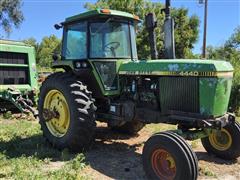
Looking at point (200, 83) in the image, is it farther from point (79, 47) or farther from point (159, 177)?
point (79, 47)

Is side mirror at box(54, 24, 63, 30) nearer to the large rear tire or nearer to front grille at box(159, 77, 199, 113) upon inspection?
the large rear tire

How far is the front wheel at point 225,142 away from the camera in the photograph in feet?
21.6

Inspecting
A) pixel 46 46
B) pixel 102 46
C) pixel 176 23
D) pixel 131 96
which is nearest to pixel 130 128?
pixel 131 96

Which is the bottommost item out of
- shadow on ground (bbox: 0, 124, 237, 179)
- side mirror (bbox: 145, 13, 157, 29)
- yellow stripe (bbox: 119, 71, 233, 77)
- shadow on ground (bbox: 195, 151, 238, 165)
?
shadow on ground (bbox: 195, 151, 238, 165)

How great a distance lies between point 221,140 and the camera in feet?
22.4

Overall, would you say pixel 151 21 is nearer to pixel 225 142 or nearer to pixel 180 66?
pixel 180 66

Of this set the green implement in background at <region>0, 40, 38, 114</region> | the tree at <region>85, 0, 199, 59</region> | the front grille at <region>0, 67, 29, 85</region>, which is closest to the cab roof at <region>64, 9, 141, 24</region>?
the green implement in background at <region>0, 40, 38, 114</region>

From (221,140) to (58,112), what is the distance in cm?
310

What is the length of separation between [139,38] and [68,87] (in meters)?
20.8

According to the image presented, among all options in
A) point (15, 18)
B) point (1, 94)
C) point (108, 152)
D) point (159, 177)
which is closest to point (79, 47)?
point (108, 152)

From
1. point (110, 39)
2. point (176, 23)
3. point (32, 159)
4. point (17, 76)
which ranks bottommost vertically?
point (32, 159)

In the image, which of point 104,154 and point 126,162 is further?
point 104,154

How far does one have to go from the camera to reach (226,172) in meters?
6.11

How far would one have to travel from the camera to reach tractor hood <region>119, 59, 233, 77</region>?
5.69 m
